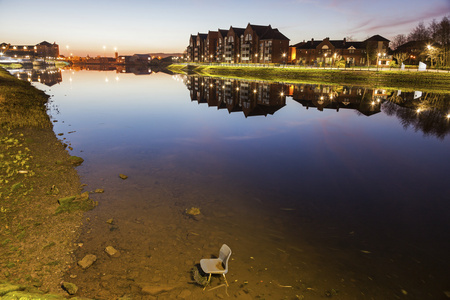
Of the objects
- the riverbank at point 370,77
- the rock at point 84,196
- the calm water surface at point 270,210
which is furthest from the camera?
the riverbank at point 370,77

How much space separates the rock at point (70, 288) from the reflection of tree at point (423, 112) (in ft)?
109

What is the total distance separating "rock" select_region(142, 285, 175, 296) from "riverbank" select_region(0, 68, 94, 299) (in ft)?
7.25

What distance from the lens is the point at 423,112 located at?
Answer: 41.0 metres

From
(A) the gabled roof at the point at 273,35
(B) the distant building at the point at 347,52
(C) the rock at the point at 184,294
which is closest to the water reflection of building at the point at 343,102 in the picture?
(C) the rock at the point at 184,294

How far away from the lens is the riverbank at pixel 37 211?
8.54m

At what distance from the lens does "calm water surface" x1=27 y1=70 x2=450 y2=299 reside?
8.85 m

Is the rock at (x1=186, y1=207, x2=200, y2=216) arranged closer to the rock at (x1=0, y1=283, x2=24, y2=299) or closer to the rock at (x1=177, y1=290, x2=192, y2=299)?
the rock at (x1=177, y1=290, x2=192, y2=299)

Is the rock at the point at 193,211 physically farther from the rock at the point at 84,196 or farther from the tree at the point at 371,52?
the tree at the point at 371,52

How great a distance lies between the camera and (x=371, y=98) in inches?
2167

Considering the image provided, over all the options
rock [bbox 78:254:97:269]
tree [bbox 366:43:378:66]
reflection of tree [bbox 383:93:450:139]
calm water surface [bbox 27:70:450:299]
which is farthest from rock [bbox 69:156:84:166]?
tree [bbox 366:43:378:66]

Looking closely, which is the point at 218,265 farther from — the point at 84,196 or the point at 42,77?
the point at 42,77

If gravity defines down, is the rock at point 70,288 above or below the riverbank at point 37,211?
below

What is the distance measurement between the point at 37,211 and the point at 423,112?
1881 inches

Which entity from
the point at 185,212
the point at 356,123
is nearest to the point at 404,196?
the point at 185,212
